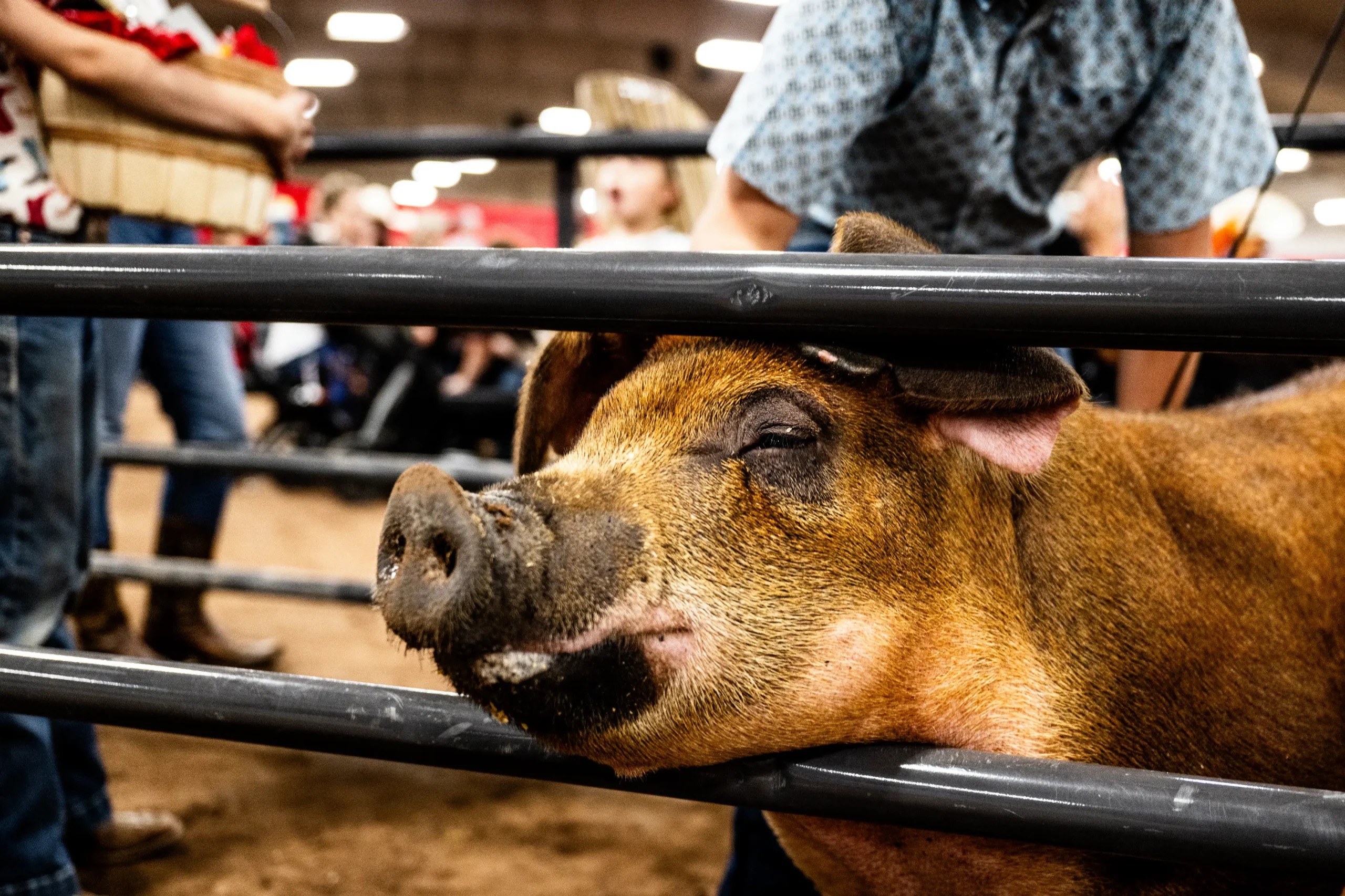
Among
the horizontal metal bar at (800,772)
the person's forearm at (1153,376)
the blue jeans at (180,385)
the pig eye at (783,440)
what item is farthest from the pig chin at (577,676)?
the blue jeans at (180,385)

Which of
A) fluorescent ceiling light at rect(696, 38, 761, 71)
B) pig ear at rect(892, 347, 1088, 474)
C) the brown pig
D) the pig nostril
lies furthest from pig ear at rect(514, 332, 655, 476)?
fluorescent ceiling light at rect(696, 38, 761, 71)

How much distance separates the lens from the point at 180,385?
2.98 metres

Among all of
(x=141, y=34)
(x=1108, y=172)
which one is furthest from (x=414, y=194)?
(x=141, y=34)

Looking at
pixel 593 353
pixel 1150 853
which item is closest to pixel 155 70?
pixel 593 353

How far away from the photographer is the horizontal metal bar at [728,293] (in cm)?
90

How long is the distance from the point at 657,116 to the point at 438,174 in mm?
25109

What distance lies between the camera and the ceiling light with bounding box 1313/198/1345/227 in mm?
23641

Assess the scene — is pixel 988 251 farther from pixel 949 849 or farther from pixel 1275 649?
pixel 949 849

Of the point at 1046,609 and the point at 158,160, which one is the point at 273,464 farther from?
the point at 1046,609

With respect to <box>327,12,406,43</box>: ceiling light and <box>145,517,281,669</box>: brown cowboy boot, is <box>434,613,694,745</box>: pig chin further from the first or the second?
<box>327,12,406,43</box>: ceiling light

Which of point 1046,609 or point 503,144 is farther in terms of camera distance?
point 503,144

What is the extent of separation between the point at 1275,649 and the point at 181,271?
1.36 metres

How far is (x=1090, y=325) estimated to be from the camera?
36.3 inches

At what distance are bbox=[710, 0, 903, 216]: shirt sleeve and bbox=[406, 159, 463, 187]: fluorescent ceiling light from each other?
2446cm
